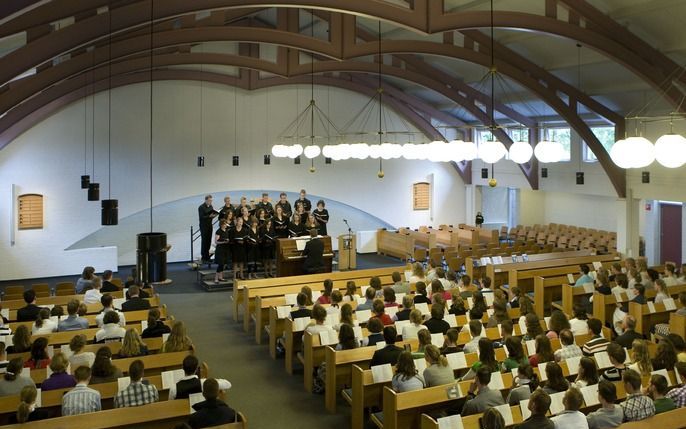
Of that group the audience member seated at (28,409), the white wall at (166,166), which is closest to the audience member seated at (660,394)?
the audience member seated at (28,409)

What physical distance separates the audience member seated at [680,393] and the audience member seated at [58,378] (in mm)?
6110

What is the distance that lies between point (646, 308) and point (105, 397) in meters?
8.01

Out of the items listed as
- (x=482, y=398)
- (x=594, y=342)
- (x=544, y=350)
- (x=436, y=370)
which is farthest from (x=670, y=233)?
(x=482, y=398)

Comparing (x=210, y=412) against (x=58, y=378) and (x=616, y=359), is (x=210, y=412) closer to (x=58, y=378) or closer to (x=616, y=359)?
(x=58, y=378)

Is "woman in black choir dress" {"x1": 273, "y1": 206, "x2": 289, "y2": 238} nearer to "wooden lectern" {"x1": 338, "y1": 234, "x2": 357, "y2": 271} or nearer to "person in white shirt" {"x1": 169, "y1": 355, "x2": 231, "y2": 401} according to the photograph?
"wooden lectern" {"x1": 338, "y1": 234, "x2": 357, "y2": 271}

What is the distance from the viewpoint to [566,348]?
25.0 ft

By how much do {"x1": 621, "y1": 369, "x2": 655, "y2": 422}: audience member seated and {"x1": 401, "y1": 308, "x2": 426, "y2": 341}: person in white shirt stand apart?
121 inches

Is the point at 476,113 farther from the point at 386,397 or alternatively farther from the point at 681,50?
the point at 386,397

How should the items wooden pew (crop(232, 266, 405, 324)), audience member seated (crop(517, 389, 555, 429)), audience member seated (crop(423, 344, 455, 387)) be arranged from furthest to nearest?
wooden pew (crop(232, 266, 405, 324)), audience member seated (crop(423, 344, 455, 387)), audience member seated (crop(517, 389, 555, 429))

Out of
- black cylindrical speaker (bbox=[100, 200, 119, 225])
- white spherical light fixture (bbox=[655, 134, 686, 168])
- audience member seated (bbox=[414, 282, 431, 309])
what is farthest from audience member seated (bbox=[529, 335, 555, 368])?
black cylindrical speaker (bbox=[100, 200, 119, 225])

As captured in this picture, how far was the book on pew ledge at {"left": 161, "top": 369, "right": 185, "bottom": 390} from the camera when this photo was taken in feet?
23.5

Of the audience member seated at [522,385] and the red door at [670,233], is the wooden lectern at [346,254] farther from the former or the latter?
the audience member seated at [522,385]

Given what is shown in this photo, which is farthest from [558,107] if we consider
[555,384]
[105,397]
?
[105,397]

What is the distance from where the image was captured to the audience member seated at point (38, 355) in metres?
7.53
